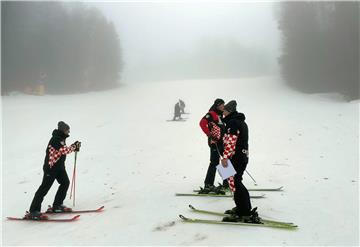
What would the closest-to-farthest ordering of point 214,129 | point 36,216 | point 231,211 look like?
point 231,211 < point 36,216 < point 214,129

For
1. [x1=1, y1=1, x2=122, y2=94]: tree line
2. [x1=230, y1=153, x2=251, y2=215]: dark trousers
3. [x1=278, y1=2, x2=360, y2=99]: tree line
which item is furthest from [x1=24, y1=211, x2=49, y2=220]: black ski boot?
[x1=1, y1=1, x2=122, y2=94]: tree line

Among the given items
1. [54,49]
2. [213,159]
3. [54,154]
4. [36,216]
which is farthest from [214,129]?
[54,49]

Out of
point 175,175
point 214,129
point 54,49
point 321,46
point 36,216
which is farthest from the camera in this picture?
point 54,49

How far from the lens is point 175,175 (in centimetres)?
1105

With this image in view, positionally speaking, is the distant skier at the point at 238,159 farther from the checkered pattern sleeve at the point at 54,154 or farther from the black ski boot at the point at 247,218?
the checkered pattern sleeve at the point at 54,154

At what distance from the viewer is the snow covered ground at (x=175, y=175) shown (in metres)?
6.51

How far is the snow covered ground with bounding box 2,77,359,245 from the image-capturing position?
6.51 m

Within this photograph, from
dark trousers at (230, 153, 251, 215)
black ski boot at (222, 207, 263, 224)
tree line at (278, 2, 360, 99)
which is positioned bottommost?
black ski boot at (222, 207, 263, 224)

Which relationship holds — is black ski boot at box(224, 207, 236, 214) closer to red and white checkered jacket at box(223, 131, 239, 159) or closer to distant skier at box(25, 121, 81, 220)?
red and white checkered jacket at box(223, 131, 239, 159)

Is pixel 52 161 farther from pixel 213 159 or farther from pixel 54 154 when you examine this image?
pixel 213 159

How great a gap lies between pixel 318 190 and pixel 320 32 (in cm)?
3044

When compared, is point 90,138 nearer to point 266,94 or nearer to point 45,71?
point 266,94

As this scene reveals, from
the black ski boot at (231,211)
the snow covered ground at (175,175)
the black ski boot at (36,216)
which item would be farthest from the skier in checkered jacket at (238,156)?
the black ski boot at (36,216)

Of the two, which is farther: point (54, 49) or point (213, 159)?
point (54, 49)
